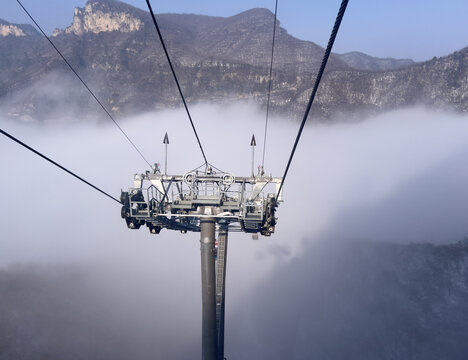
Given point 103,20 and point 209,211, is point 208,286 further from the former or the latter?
point 103,20

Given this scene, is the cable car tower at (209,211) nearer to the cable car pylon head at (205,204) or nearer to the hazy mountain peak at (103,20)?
the cable car pylon head at (205,204)

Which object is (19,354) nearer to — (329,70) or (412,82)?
(329,70)

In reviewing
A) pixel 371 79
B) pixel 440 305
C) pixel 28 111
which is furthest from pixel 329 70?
pixel 28 111

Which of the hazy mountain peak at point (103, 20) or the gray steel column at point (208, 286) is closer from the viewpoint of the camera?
the gray steel column at point (208, 286)

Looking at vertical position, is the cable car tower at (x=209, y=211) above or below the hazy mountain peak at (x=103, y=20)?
below

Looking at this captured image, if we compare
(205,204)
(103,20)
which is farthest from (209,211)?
(103,20)

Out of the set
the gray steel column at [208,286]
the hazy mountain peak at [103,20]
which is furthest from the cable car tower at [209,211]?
the hazy mountain peak at [103,20]

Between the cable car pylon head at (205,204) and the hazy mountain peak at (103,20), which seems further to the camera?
the hazy mountain peak at (103,20)

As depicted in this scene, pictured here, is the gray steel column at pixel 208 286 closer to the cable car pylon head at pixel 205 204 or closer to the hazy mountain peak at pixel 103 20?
the cable car pylon head at pixel 205 204

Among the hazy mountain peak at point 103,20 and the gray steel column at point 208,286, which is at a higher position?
the hazy mountain peak at point 103,20
